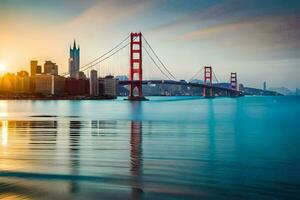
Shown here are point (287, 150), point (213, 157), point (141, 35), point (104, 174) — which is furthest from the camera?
point (141, 35)

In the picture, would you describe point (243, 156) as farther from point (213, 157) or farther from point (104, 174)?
point (104, 174)

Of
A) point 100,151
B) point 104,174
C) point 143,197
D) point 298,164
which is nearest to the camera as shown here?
point 143,197

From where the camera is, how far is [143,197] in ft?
19.0

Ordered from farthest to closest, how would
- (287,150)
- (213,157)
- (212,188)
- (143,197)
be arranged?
(287,150), (213,157), (212,188), (143,197)

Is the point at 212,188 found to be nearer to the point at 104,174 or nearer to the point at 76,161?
the point at 104,174

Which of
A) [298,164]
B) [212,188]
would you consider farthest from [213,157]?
[212,188]

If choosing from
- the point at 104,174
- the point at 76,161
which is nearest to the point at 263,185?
the point at 104,174

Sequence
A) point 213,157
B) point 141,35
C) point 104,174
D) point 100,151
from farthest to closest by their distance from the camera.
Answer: point 141,35 → point 100,151 → point 213,157 → point 104,174

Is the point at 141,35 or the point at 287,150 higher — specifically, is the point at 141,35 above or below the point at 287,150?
above

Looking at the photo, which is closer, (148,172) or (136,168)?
(148,172)

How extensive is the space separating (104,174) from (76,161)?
1833mm

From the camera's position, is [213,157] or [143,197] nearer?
[143,197]

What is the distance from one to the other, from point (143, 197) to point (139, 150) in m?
5.49

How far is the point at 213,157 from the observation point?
10.1 meters
